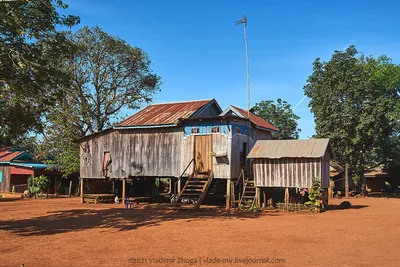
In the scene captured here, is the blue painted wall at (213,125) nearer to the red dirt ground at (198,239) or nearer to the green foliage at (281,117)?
the red dirt ground at (198,239)

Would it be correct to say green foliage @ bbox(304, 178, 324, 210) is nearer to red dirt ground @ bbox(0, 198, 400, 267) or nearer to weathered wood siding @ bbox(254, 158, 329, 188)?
weathered wood siding @ bbox(254, 158, 329, 188)

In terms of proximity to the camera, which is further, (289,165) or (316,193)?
(289,165)

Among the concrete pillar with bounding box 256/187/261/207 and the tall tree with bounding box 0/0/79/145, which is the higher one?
the tall tree with bounding box 0/0/79/145

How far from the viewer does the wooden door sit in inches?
917

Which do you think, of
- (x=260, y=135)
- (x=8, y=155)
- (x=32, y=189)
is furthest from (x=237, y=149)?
(x=8, y=155)

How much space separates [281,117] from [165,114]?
23.5 metres

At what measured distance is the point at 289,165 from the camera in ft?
70.7

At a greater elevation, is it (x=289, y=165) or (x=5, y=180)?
(x=289, y=165)

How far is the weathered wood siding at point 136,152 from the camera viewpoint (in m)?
24.8

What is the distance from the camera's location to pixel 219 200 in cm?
2800

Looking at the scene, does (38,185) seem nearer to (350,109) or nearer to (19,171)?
(19,171)

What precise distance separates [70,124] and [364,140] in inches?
1034

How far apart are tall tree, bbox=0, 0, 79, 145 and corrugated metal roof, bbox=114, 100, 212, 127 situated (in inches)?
382

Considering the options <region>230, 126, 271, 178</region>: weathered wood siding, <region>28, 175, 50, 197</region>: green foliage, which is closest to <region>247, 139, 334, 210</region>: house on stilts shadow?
<region>230, 126, 271, 178</region>: weathered wood siding
